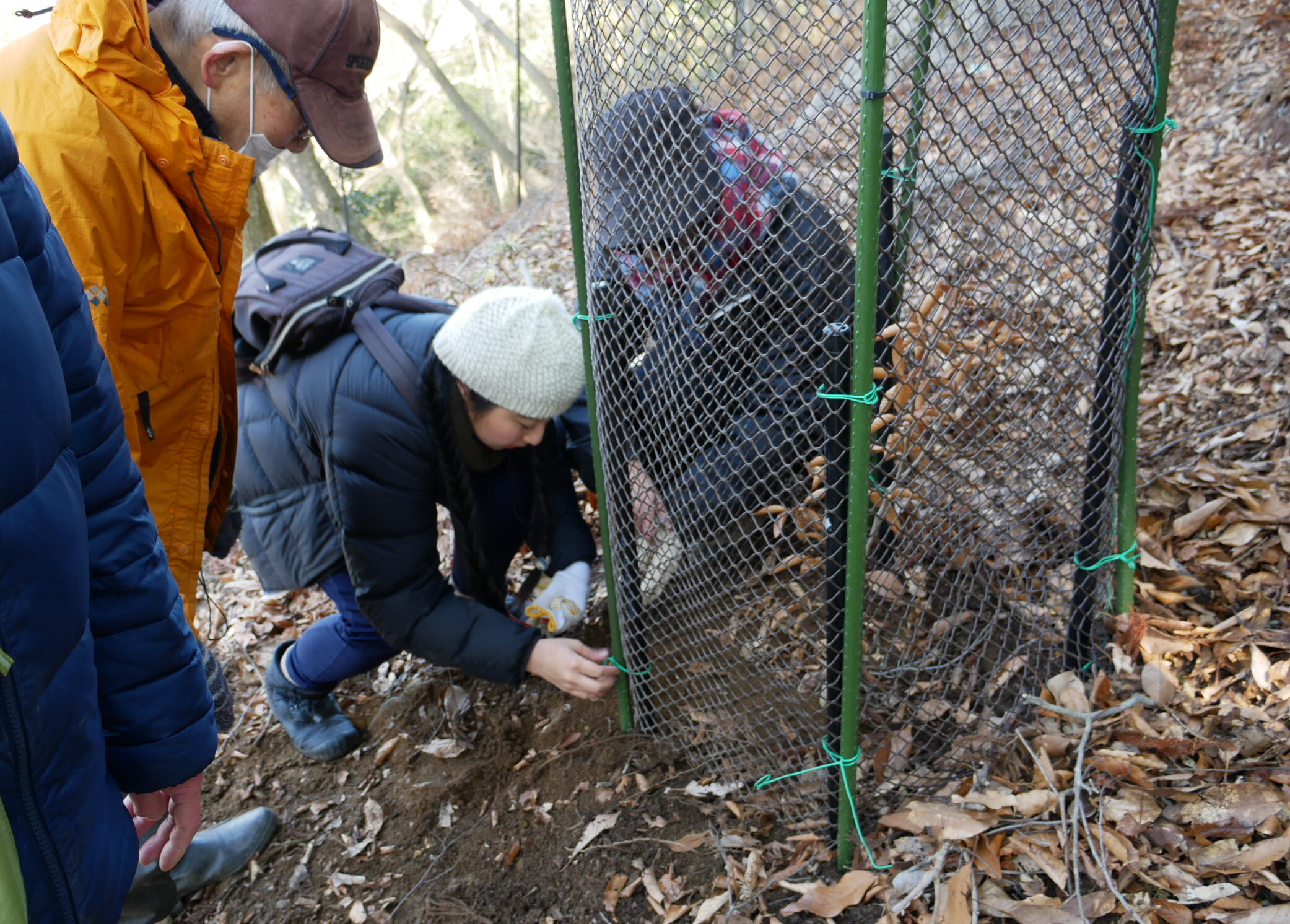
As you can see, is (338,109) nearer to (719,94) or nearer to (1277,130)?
(719,94)

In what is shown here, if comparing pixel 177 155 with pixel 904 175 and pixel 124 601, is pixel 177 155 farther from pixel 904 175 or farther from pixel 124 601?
pixel 904 175

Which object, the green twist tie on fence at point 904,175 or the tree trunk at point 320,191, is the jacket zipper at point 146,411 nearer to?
the green twist tie on fence at point 904,175

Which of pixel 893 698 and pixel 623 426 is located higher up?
pixel 623 426

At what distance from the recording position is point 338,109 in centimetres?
205

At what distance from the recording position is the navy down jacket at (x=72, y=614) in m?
1.02

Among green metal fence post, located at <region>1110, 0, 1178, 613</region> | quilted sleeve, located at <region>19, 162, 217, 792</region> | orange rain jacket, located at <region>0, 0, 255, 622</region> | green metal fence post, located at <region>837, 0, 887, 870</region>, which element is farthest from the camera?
green metal fence post, located at <region>1110, 0, 1178, 613</region>

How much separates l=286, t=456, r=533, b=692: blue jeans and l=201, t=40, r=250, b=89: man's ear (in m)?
1.33

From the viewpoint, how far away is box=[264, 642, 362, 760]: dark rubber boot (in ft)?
9.96

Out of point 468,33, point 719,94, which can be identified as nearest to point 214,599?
point 719,94

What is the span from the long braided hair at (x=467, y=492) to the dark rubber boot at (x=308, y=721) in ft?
2.10

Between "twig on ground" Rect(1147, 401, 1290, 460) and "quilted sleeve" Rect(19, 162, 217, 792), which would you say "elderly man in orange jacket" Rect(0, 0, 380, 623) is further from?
"twig on ground" Rect(1147, 401, 1290, 460)

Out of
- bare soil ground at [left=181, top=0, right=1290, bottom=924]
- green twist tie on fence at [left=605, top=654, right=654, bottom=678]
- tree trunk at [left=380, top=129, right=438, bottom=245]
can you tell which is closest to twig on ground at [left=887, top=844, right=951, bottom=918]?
bare soil ground at [left=181, top=0, right=1290, bottom=924]

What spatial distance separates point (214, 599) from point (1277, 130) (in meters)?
6.43

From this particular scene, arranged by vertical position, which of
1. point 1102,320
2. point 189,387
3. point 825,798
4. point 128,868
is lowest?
point 825,798
